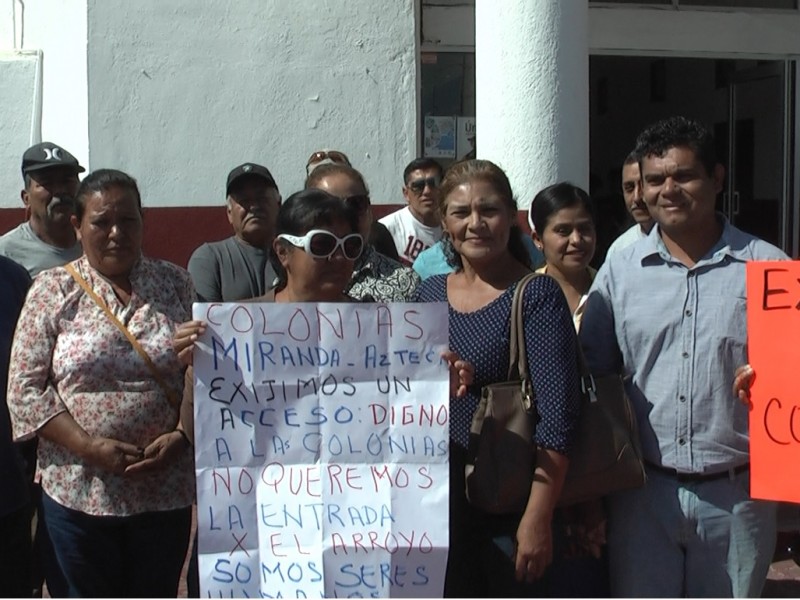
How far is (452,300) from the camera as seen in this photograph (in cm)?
359

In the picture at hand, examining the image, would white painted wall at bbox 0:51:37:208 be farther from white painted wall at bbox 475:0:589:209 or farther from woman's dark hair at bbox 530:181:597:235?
woman's dark hair at bbox 530:181:597:235

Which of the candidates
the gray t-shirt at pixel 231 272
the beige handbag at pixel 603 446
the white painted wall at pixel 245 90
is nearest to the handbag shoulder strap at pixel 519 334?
the beige handbag at pixel 603 446

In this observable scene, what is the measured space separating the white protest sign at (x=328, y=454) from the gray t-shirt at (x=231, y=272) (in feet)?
4.72

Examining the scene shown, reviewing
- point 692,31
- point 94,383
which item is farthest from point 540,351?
point 692,31

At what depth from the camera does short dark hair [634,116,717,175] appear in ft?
11.2

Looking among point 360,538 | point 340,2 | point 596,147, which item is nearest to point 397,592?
point 360,538

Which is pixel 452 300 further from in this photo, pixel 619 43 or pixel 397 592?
pixel 619 43

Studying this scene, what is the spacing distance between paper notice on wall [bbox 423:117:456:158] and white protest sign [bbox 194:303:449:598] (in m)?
5.22

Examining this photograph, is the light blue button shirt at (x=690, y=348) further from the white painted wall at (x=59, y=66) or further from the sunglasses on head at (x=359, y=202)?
the white painted wall at (x=59, y=66)

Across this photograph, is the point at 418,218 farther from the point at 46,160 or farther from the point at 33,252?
the point at 33,252

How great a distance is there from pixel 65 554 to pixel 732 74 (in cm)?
846

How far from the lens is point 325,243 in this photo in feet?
10.9

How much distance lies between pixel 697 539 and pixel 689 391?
0.45 m

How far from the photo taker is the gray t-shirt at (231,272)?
4770 millimetres
